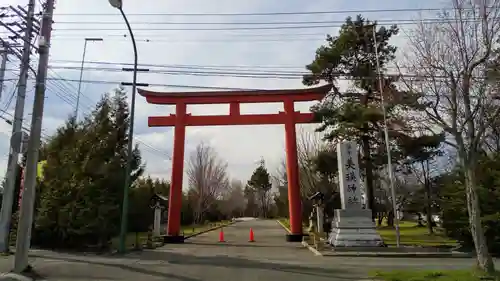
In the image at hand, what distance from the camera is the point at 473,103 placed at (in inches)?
448

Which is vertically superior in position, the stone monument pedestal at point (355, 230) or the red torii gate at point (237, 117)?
the red torii gate at point (237, 117)

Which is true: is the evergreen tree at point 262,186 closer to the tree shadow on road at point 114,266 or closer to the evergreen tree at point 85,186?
the evergreen tree at point 85,186

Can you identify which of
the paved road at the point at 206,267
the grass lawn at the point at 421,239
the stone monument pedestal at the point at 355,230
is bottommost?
the paved road at the point at 206,267

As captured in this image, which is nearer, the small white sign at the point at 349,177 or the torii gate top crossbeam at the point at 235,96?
the small white sign at the point at 349,177

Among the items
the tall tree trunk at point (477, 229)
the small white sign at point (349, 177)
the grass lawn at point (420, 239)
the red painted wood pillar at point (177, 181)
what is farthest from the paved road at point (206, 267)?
the red painted wood pillar at point (177, 181)

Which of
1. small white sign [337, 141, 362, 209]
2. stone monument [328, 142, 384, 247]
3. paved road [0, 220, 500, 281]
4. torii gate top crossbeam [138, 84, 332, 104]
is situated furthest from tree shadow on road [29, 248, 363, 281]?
torii gate top crossbeam [138, 84, 332, 104]

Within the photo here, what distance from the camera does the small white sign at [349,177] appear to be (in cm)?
2034

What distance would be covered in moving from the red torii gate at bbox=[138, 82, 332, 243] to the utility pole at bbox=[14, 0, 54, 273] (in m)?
11.7

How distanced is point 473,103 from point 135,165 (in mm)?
16322

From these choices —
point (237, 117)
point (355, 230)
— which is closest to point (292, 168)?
point (237, 117)

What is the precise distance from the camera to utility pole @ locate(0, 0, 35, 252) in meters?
15.3

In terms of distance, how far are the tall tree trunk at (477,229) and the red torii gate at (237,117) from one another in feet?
43.8

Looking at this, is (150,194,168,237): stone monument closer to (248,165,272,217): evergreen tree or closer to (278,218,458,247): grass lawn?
(278,218,458,247): grass lawn

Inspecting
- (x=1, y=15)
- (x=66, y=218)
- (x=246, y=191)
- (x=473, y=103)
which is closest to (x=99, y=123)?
(x=66, y=218)
